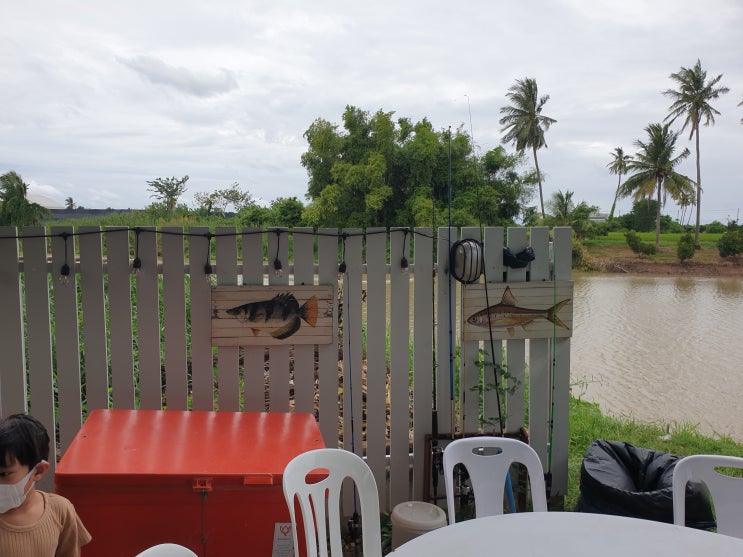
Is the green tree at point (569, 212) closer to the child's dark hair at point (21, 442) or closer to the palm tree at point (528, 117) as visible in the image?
the palm tree at point (528, 117)

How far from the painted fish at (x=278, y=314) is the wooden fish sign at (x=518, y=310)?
0.78 meters

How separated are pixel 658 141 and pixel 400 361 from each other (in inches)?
1360

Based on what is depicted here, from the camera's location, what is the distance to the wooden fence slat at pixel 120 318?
251 centimetres

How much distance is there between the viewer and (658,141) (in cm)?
3172

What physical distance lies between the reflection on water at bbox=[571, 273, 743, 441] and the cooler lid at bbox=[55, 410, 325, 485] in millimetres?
4204

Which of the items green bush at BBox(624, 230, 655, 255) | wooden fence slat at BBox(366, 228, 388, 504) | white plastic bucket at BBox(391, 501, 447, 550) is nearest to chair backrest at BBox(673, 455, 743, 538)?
white plastic bucket at BBox(391, 501, 447, 550)

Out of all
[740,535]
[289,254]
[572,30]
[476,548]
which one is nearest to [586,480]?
[740,535]

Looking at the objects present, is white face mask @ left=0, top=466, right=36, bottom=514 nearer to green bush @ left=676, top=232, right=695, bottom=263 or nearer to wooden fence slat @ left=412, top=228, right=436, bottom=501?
wooden fence slat @ left=412, top=228, right=436, bottom=501

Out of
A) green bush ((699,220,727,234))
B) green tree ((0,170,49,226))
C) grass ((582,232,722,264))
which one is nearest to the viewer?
green tree ((0,170,49,226))

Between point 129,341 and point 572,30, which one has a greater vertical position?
point 572,30

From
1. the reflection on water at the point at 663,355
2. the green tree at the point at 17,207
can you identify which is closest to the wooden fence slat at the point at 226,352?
the reflection on water at the point at 663,355

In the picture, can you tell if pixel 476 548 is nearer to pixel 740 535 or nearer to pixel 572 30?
pixel 740 535

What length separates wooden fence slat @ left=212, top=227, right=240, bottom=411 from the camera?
8.33 ft

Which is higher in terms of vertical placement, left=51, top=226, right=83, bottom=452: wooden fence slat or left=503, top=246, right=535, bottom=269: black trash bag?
left=503, top=246, right=535, bottom=269: black trash bag
